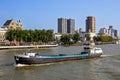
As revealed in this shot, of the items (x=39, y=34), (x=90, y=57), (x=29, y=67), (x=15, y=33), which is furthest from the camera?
(x=39, y=34)

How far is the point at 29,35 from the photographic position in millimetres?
176625

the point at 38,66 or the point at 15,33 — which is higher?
the point at 15,33

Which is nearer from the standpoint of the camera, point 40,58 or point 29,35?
point 40,58

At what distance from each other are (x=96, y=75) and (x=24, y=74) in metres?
11.1

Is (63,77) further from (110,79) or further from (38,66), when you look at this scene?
(38,66)

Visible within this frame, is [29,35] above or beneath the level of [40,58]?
above

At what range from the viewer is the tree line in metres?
170

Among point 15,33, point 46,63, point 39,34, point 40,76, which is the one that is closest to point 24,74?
point 40,76

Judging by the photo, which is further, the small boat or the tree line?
the tree line

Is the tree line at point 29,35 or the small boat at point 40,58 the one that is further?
the tree line at point 29,35

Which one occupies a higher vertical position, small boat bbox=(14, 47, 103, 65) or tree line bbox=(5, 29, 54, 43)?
tree line bbox=(5, 29, 54, 43)

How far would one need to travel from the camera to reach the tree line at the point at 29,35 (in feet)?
557

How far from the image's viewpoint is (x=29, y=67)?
56094 millimetres

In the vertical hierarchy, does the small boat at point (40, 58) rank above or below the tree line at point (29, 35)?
below
